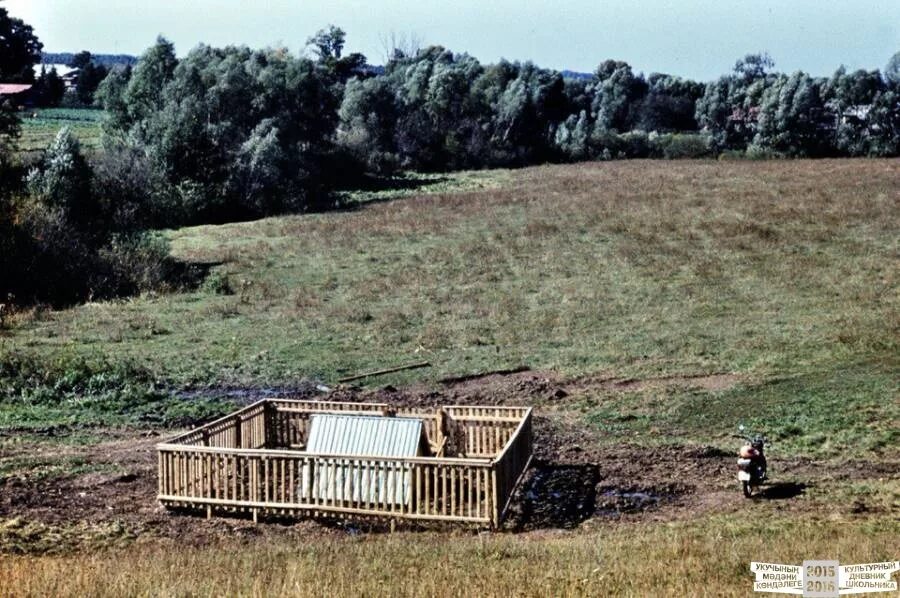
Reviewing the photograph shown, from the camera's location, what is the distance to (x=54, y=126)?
84.6 metres

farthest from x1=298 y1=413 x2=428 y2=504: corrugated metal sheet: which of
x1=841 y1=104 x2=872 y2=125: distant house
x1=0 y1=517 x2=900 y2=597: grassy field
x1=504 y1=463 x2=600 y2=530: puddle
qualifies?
x1=841 y1=104 x2=872 y2=125: distant house

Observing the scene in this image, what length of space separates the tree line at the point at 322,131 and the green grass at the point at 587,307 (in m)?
5.18

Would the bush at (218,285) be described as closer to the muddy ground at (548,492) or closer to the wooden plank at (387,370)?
the wooden plank at (387,370)

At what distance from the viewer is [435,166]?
98.1 m

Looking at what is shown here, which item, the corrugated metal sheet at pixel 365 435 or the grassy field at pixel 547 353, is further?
the corrugated metal sheet at pixel 365 435

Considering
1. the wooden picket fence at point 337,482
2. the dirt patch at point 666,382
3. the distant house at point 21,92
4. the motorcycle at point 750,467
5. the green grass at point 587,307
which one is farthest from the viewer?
the distant house at point 21,92

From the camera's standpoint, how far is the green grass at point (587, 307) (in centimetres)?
2334

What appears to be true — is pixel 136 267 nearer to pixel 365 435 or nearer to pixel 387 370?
pixel 387 370

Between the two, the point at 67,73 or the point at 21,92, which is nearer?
the point at 21,92

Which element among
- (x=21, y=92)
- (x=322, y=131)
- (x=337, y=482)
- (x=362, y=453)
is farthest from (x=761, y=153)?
(x=337, y=482)

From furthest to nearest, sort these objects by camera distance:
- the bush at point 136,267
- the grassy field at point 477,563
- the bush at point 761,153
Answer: the bush at point 761,153
the bush at point 136,267
the grassy field at point 477,563

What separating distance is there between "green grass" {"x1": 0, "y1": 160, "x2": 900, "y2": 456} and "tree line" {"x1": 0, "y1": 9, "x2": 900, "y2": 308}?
5185mm

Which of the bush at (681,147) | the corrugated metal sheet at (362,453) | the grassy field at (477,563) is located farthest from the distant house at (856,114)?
the grassy field at (477,563)

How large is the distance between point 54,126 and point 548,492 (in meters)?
76.5
